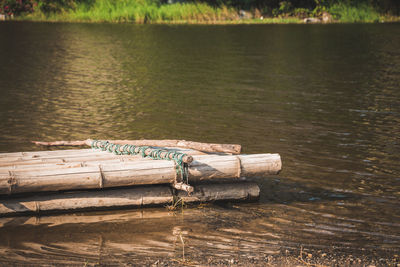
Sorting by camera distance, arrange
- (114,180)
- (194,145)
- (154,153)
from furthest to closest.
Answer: (194,145), (154,153), (114,180)

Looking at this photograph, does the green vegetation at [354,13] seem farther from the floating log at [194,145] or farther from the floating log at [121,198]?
the floating log at [121,198]

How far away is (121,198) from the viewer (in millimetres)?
6168

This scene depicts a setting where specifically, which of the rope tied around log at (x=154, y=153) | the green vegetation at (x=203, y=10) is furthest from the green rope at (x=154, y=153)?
the green vegetation at (x=203, y=10)

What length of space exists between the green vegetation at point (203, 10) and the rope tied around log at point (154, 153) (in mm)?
30397

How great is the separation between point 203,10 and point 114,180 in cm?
Answer: 3331

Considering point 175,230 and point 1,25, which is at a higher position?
point 1,25

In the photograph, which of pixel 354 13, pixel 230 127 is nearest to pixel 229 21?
pixel 354 13

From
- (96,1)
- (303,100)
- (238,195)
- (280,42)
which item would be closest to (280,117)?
(303,100)

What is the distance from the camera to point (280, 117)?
11.2m

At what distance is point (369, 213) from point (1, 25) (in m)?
32.3

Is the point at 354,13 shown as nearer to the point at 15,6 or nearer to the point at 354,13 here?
the point at 354,13

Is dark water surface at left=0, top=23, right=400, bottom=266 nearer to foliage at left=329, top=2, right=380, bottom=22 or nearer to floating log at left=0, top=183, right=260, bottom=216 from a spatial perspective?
floating log at left=0, top=183, right=260, bottom=216

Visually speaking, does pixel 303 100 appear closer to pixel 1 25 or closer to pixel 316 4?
pixel 1 25

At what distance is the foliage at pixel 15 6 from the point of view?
40625 mm
